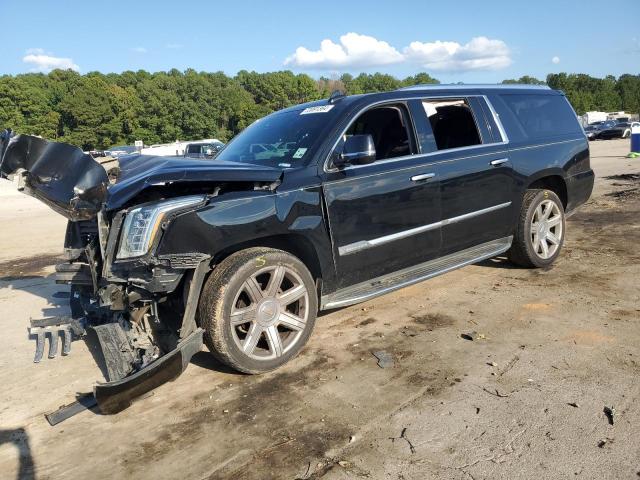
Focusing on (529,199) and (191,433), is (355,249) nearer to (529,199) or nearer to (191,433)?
(191,433)

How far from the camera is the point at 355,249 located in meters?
3.99

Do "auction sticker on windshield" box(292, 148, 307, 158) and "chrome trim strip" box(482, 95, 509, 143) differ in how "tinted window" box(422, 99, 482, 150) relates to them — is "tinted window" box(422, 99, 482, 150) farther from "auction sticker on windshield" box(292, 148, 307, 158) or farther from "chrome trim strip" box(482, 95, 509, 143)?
"auction sticker on windshield" box(292, 148, 307, 158)

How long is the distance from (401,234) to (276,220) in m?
1.20

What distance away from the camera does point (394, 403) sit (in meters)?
3.12

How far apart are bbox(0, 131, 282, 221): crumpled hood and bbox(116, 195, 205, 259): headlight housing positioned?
0.12 metres

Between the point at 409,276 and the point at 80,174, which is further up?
the point at 80,174

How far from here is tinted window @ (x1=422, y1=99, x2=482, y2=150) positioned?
4.68 m

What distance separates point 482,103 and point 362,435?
366 cm

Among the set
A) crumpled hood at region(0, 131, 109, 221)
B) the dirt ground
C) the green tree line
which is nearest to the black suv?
crumpled hood at region(0, 131, 109, 221)

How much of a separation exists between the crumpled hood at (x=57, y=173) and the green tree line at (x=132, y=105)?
7344 cm

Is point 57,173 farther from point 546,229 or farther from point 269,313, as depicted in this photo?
point 546,229

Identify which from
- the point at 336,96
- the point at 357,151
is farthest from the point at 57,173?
the point at 336,96

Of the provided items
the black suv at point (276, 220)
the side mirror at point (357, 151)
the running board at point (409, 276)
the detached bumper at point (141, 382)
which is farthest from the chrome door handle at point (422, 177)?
the detached bumper at point (141, 382)

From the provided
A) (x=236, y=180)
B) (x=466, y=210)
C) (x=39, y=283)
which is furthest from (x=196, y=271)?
(x=39, y=283)
